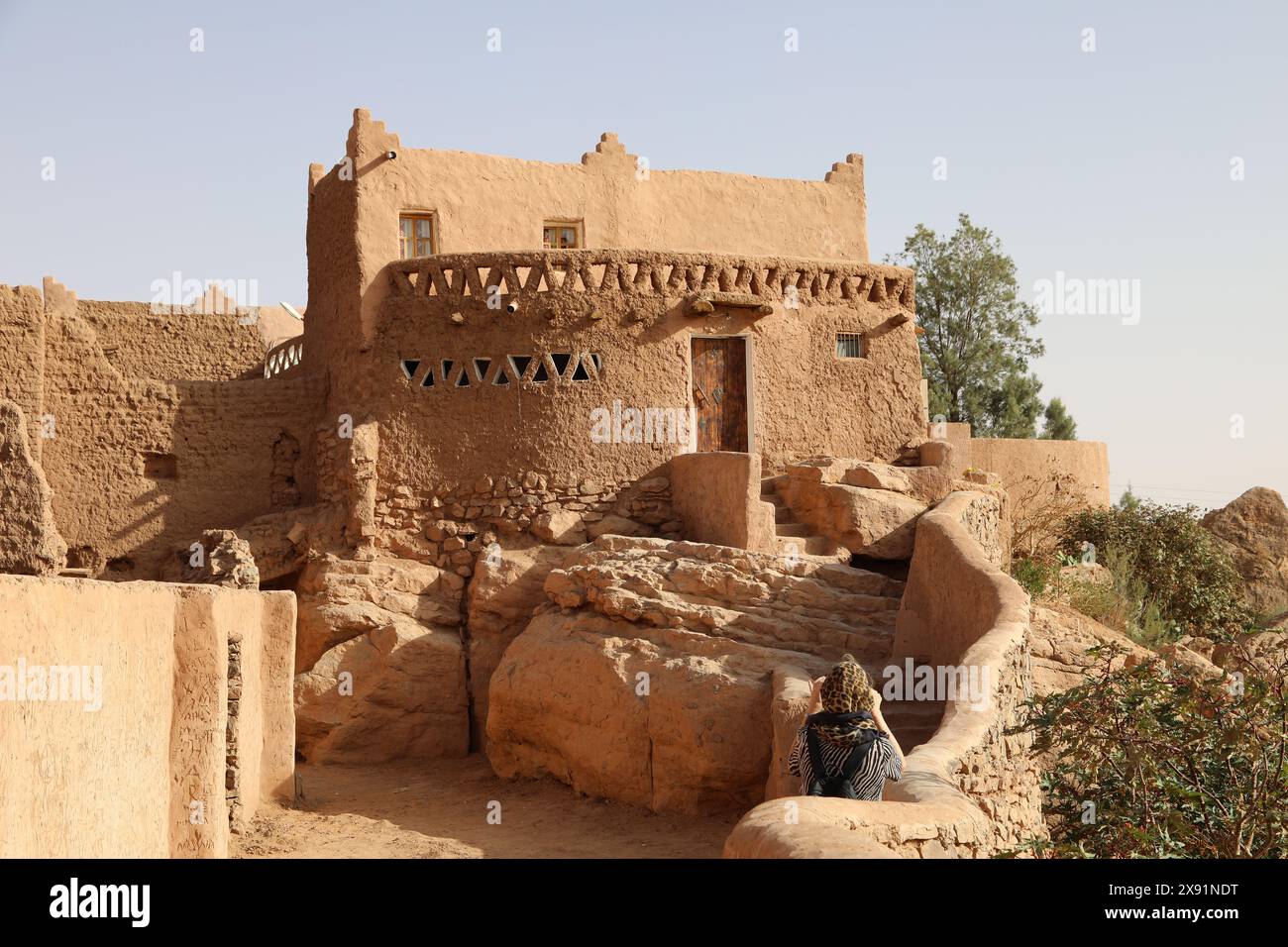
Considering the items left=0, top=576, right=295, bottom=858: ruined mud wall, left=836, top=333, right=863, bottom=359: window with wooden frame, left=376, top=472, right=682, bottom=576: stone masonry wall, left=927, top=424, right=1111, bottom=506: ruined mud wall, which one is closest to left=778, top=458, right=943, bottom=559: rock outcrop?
left=376, top=472, right=682, bottom=576: stone masonry wall

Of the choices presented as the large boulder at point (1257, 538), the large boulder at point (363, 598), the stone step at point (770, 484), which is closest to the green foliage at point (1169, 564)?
the large boulder at point (1257, 538)

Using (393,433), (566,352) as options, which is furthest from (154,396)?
(566,352)

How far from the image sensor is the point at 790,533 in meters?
14.9

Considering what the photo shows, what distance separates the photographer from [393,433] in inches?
621

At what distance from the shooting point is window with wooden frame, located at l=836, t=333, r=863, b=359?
16719 millimetres

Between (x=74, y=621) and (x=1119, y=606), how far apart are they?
14.9 metres

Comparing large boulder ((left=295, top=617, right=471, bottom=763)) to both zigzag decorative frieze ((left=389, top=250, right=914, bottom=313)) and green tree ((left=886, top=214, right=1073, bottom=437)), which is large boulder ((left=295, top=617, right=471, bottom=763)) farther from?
green tree ((left=886, top=214, right=1073, bottom=437))

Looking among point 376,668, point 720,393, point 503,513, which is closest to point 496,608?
point 503,513

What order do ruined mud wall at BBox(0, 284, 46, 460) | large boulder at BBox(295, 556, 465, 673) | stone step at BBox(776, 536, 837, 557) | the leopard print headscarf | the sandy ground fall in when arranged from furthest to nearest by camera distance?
ruined mud wall at BBox(0, 284, 46, 460) → large boulder at BBox(295, 556, 465, 673) → stone step at BBox(776, 536, 837, 557) → the sandy ground → the leopard print headscarf

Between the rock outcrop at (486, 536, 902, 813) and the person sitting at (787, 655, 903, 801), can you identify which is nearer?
the person sitting at (787, 655, 903, 801)

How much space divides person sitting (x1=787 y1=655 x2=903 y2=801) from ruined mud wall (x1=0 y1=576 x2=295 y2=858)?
11.3 ft

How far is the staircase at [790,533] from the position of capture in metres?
14.4

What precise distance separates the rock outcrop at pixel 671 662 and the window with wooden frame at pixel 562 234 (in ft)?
16.7
